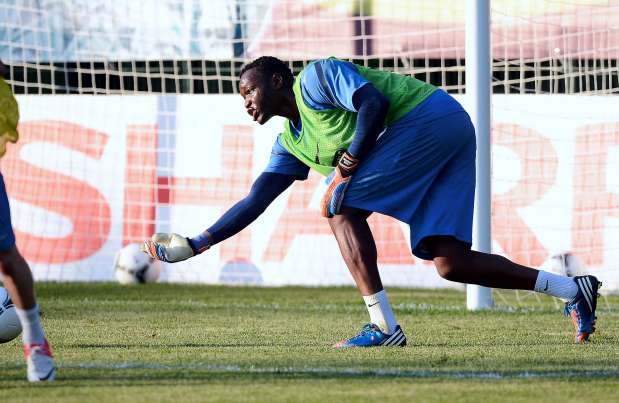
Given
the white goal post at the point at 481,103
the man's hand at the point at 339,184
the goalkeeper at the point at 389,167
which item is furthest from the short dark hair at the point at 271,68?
the white goal post at the point at 481,103

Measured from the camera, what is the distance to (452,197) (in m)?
6.79

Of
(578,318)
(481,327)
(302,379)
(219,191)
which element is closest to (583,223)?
(219,191)

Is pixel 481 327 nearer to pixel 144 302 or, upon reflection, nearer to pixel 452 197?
pixel 452 197

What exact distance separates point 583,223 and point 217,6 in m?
4.87

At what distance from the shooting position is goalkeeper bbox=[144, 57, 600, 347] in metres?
6.73

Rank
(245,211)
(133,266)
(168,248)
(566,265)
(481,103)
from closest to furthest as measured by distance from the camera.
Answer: (168,248) < (245,211) < (481,103) < (566,265) < (133,266)

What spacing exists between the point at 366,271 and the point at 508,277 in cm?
75

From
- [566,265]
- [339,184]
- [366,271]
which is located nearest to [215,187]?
[566,265]

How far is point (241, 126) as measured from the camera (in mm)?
14273

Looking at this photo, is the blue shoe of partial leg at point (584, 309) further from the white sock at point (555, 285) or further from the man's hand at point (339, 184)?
the man's hand at point (339, 184)

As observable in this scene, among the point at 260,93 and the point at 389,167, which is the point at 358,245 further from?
the point at 260,93

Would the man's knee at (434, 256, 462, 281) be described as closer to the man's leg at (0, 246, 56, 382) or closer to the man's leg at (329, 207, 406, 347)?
the man's leg at (329, 207, 406, 347)

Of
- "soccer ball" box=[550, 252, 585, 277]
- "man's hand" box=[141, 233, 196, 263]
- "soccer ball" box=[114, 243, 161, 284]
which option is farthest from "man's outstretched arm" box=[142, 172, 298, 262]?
"soccer ball" box=[114, 243, 161, 284]

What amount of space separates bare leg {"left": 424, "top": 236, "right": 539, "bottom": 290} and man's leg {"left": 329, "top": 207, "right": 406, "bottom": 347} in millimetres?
346
